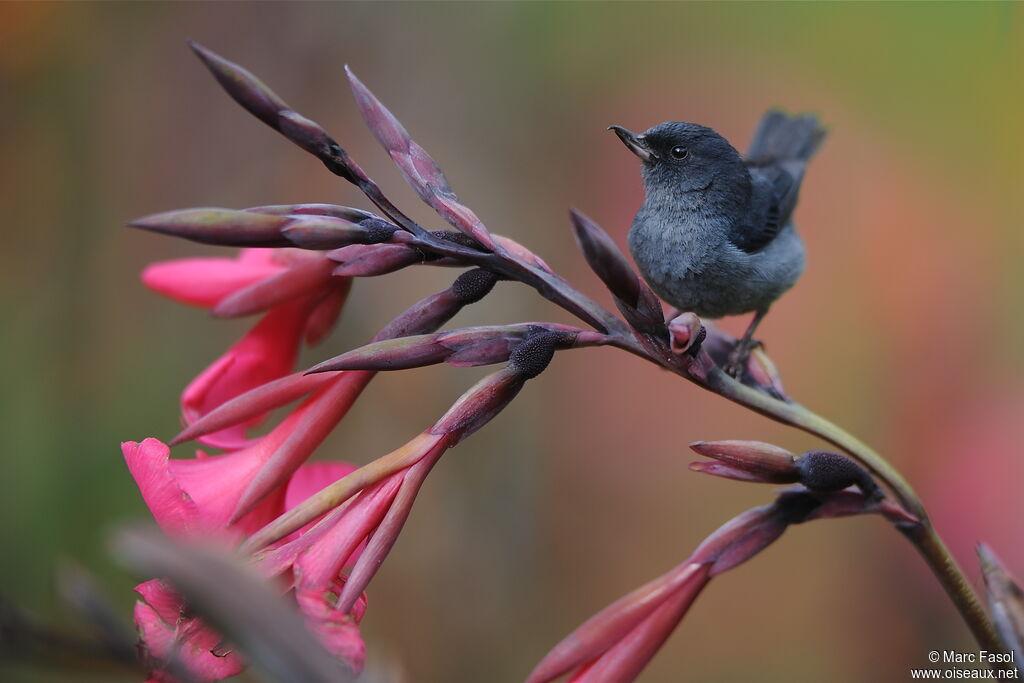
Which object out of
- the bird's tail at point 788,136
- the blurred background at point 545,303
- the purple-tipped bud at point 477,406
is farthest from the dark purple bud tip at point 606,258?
the blurred background at point 545,303

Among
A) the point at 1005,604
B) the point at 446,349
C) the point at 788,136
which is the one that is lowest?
the point at 1005,604

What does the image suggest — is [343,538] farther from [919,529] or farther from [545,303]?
[545,303]

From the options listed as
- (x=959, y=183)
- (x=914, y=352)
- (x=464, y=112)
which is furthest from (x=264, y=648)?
(x=464, y=112)

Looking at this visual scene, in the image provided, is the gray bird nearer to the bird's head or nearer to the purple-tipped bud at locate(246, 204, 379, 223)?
the bird's head

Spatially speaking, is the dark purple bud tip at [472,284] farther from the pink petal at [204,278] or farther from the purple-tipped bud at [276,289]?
the pink petal at [204,278]

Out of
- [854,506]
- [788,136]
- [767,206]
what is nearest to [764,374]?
[854,506]

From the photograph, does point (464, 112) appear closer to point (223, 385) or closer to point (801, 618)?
point (801, 618)

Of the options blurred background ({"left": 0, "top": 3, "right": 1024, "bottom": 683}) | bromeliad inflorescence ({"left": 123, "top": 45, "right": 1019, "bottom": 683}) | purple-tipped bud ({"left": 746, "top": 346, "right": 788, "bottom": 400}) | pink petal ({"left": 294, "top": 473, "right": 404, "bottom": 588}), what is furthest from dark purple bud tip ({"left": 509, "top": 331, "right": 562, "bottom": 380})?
blurred background ({"left": 0, "top": 3, "right": 1024, "bottom": 683})
